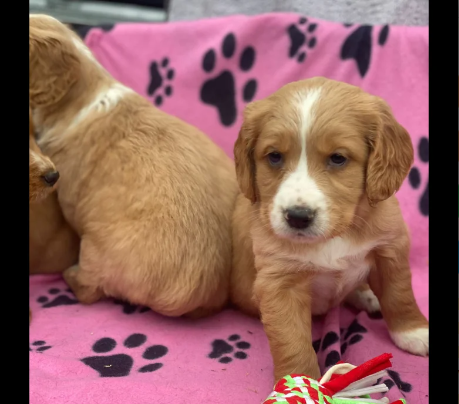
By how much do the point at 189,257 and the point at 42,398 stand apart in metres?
0.78

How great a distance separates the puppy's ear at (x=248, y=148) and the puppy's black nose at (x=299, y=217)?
304 millimetres

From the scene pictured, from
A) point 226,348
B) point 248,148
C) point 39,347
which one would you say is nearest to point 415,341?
point 226,348

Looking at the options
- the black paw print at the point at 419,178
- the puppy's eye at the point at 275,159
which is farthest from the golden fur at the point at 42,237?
the black paw print at the point at 419,178

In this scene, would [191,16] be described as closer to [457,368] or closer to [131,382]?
[131,382]

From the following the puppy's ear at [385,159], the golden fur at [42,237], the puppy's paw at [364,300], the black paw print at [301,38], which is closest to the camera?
the puppy's ear at [385,159]

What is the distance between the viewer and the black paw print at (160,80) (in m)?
3.28

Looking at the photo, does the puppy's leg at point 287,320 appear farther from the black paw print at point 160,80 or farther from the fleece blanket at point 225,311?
the black paw print at point 160,80

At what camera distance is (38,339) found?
215 centimetres

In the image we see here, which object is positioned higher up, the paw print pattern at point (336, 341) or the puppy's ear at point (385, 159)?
the puppy's ear at point (385, 159)

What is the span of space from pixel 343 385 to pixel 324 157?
0.70m

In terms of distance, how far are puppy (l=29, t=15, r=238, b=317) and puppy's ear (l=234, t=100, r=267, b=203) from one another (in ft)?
1.39

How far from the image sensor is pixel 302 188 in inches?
62.0

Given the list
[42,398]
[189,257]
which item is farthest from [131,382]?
[189,257]

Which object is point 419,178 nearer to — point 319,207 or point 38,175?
point 319,207
